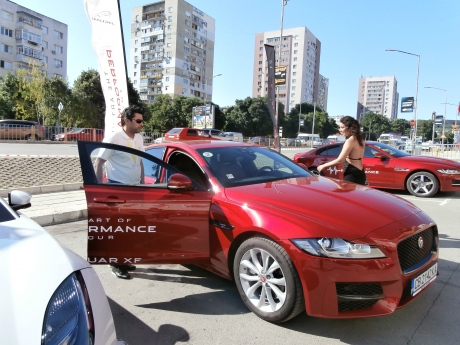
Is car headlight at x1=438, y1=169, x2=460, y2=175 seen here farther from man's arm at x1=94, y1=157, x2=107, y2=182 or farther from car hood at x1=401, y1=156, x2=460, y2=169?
man's arm at x1=94, y1=157, x2=107, y2=182

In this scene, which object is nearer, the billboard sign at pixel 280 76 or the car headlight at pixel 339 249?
the car headlight at pixel 339 249

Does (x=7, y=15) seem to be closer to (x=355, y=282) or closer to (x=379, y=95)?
(x=355, y=282)

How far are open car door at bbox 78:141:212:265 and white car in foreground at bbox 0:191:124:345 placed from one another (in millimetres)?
981

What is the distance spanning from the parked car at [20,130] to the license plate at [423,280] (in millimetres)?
28261

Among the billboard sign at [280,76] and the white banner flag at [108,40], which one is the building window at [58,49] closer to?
the billboard sign at [280,76]

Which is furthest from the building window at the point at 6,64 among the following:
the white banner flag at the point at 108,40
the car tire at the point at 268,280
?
the car tire at the point at 268,280

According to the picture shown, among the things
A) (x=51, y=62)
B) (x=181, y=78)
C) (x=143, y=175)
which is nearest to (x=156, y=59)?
(x=181, y=78)

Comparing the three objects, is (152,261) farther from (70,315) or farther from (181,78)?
(181,78)

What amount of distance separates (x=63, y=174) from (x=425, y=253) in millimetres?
8577

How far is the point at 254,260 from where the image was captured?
2.73 m

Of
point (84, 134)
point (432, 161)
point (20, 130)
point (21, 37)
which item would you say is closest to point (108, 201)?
point (432, 161)

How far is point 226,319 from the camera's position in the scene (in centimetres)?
276

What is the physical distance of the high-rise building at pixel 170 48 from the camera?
8112 cm

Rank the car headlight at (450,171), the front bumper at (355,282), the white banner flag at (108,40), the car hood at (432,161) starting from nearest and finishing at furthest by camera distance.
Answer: the front bumper at (355,282)
the white banner flag at (108,40)
the car headlight at (450,171)
the car hood at (432,161)
